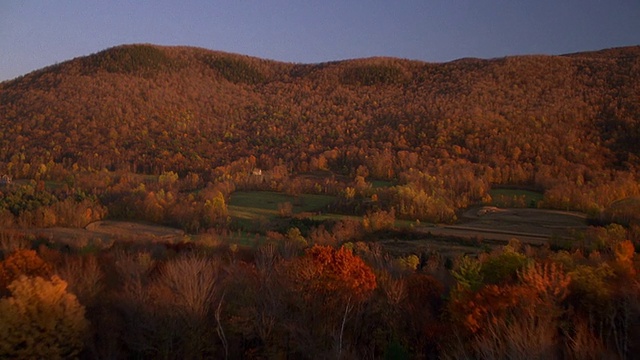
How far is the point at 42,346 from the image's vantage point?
12.9m

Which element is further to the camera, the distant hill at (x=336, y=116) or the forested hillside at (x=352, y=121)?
the distant hill at (x=336, y=116)

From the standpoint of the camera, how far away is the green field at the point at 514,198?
3519cm

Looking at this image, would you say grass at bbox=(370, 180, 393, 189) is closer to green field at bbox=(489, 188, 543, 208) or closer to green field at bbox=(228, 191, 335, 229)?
green field at bbox=(228, 191, 335, 229)

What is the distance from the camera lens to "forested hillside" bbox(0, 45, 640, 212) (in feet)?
137

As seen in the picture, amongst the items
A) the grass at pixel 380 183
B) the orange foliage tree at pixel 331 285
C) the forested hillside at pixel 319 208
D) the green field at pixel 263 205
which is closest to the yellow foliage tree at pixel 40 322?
the forested hillside at pixel 319 208

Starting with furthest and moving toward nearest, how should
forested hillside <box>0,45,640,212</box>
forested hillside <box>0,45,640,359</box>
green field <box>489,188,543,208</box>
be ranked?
forested hillside <box>0,45,640,212</box> < green field <box>489,188,543,208</box> < forested hillside <box>0,45,640,359</box>

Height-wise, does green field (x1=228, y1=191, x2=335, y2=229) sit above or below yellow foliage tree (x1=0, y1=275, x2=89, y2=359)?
below

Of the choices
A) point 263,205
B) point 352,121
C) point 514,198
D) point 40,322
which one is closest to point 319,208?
point 263,205

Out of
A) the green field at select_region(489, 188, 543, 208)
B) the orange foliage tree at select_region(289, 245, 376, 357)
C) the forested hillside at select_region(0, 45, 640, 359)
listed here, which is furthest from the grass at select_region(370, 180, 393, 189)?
the orange foliage tree at select_region(289, 245, 376, 357)

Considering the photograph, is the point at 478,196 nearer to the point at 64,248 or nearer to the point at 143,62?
the point at 64,248

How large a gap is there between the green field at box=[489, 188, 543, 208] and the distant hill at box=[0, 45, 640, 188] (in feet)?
4.47

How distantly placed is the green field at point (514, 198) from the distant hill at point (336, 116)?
136 cm

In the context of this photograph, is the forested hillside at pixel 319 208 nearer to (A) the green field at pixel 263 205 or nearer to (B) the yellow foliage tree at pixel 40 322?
(B) the yellow foliage tree at pixel 40 322

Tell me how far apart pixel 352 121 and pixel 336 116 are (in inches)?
154
